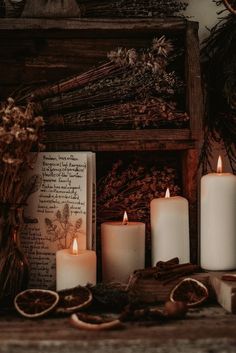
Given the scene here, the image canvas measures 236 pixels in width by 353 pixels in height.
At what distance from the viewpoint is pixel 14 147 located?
51.1 inches

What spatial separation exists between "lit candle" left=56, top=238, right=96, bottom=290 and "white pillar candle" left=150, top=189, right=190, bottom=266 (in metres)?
0.19

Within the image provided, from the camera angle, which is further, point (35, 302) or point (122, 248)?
point (122, 248)

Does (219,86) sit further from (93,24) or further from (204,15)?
(93,24)

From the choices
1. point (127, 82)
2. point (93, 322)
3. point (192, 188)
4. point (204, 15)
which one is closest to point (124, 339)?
point (93, 322)

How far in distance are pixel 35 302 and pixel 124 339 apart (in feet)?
0.79

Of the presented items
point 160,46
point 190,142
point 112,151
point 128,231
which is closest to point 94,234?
point 128,231

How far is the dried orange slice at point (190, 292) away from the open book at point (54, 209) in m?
0.24

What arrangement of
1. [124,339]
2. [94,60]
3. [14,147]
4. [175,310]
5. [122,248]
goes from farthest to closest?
[94,60] < [122,248] < [14,147] < [175,310] < [124,339]

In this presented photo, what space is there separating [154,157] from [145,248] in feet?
0.77

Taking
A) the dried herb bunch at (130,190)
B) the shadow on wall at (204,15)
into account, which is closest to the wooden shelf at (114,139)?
the dried herb bunch at (130,190)

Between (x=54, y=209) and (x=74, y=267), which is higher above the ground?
(x=54, y=209)

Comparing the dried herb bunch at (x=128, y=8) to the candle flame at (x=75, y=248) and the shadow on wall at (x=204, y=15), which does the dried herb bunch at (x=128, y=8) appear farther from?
the candle flame at (x=75, y=248)

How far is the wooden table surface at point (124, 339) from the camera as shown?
3.54ft

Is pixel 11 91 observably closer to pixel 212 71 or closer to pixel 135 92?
pixel 135 92
